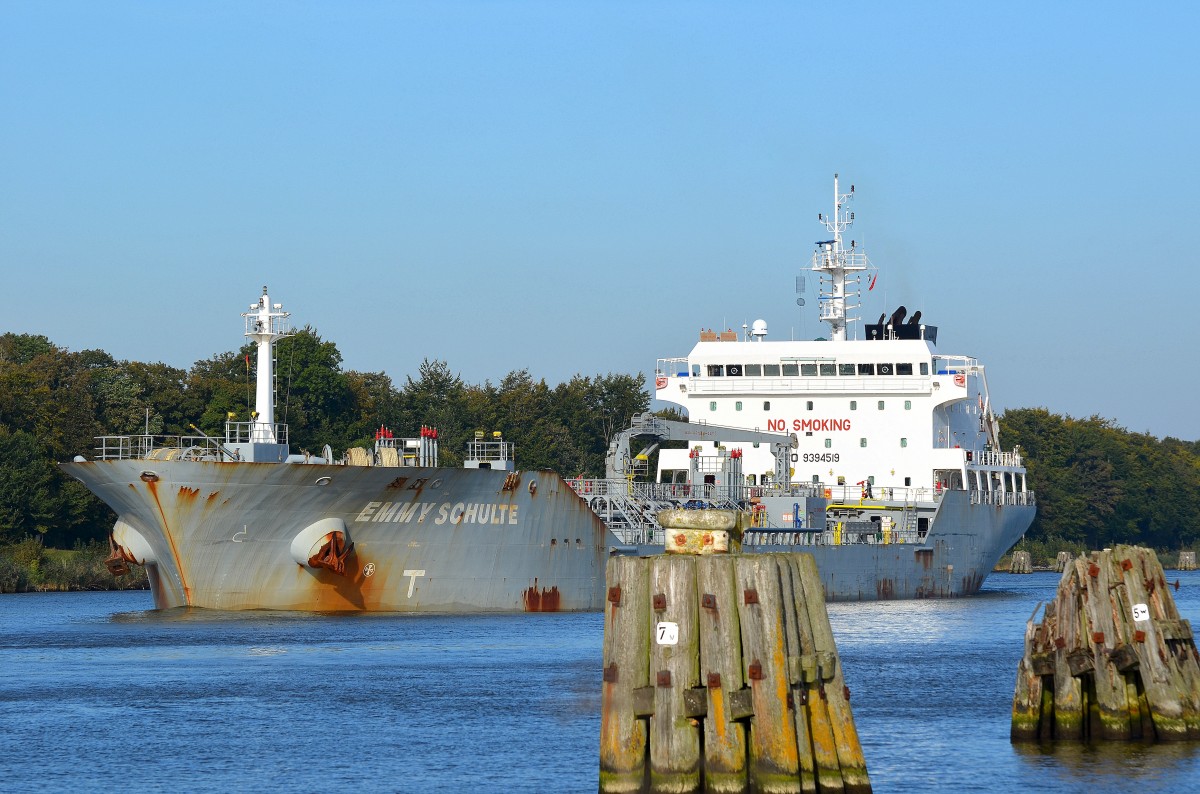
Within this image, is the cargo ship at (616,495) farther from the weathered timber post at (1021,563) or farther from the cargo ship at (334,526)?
the weathered timber post at (1021,563)

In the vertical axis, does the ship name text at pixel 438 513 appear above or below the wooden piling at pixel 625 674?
above

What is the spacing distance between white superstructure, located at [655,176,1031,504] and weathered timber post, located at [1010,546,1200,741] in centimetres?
3645

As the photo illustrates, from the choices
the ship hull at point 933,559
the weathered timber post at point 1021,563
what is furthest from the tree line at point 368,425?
the ship hull at point 933,559

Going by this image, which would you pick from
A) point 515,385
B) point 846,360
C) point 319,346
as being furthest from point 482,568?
point 515,385

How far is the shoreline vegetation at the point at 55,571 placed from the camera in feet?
202

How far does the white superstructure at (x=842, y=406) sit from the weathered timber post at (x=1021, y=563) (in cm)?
4184

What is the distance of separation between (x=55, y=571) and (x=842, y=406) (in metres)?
29.1

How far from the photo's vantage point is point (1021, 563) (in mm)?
100188

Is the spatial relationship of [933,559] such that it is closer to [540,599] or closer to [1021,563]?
[540,599]

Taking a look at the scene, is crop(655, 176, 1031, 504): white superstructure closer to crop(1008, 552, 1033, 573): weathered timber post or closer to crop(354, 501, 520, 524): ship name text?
crop(354, 501, 520, 524): ship name text

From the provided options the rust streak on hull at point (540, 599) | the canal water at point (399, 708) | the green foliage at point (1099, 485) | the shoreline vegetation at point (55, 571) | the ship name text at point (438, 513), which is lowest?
the canal water at point (399, 708)

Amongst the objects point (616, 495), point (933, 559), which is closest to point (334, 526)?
point (616, 495)

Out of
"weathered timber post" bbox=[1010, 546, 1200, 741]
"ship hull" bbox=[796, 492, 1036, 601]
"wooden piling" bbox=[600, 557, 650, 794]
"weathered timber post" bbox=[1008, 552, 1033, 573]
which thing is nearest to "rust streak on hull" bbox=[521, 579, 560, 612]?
A: "ship hull" bbox=[796, 492, 1036, 601]

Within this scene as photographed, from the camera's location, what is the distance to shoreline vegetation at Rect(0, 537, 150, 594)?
202 ft
